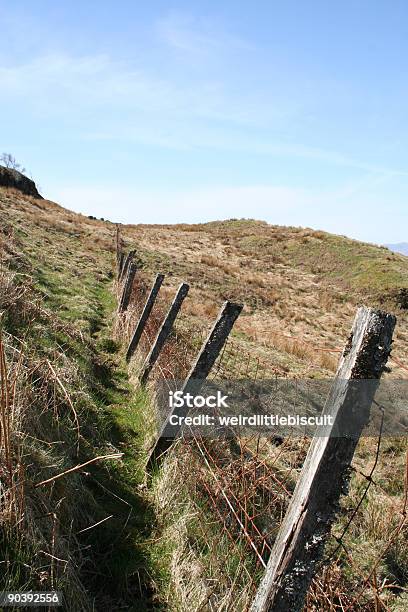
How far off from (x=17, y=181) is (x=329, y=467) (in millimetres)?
47848

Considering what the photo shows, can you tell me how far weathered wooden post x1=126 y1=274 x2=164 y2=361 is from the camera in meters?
7.38

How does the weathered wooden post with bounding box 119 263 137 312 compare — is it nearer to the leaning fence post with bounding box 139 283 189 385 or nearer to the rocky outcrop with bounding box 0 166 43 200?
the leaning fence post with bounding box 139 283 189 385

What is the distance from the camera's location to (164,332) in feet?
20.5

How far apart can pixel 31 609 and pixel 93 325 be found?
8.02 metres

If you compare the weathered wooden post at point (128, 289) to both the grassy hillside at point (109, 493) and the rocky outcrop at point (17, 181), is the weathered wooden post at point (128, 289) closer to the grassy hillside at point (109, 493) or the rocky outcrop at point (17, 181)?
the grassy hillside at point (109, 493)

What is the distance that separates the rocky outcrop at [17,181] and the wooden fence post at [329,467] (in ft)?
147

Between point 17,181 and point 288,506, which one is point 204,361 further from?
point 17,181

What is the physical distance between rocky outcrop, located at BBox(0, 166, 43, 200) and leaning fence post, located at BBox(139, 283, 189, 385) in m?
40.4

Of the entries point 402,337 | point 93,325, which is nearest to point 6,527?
point 93,325

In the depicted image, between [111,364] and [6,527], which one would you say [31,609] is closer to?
[6,527]

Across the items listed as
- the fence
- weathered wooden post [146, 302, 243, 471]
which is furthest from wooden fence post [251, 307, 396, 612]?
weathered wooden post [146, 302, 243, 471]

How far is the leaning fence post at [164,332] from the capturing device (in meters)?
6.02

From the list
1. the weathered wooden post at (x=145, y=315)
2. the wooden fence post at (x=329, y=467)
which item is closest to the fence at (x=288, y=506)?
the wooden fence post at (x=329, y=467)

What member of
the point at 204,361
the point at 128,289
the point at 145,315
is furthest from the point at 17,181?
the point at 204,361
